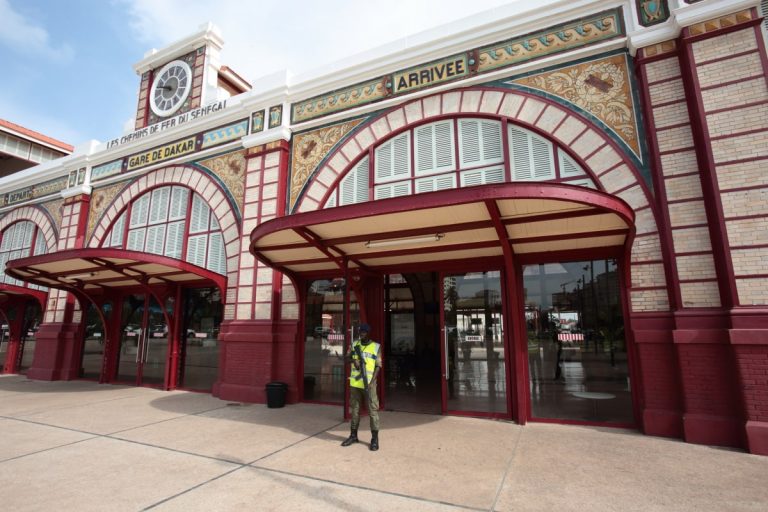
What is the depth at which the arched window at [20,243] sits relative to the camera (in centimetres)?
1694

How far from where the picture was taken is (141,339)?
13086 millimetres

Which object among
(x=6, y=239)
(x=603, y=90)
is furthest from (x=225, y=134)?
(x=6, y=239)

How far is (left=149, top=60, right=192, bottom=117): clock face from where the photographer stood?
46.8ft

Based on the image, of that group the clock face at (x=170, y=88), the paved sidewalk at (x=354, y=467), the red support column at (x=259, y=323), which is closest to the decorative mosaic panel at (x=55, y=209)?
the clock face at (x=170, y=88)

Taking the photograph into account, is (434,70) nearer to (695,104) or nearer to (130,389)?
(695,104)

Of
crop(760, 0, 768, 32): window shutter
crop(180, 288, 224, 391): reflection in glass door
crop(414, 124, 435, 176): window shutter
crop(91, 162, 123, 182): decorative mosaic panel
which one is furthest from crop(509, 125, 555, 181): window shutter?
crop(91, 162, 123, 182): decorative mosaic panel

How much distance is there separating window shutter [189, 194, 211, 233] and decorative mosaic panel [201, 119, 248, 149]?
164 centimetres

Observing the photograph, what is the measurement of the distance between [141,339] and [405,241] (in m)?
10.0

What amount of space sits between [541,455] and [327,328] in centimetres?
590

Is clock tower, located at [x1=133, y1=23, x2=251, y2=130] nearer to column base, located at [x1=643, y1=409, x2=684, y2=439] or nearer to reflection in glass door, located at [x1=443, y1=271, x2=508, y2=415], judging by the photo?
reflection in glass door, located at [x1=443, y1=271, x2=508, y2=415]

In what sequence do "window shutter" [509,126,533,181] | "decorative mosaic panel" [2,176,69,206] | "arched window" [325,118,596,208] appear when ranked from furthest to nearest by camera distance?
1. "decorative mosaic panel" [2,176,69,206]
2. "window shutter" [509,126,533,181]
3. "arched window" [325,118,596,208]

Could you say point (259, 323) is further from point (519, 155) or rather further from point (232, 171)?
point (519, 155)

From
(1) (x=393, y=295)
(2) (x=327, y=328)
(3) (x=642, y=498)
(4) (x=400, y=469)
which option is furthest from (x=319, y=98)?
(3) (x=642, y=498)

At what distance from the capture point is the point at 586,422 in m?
7.48
